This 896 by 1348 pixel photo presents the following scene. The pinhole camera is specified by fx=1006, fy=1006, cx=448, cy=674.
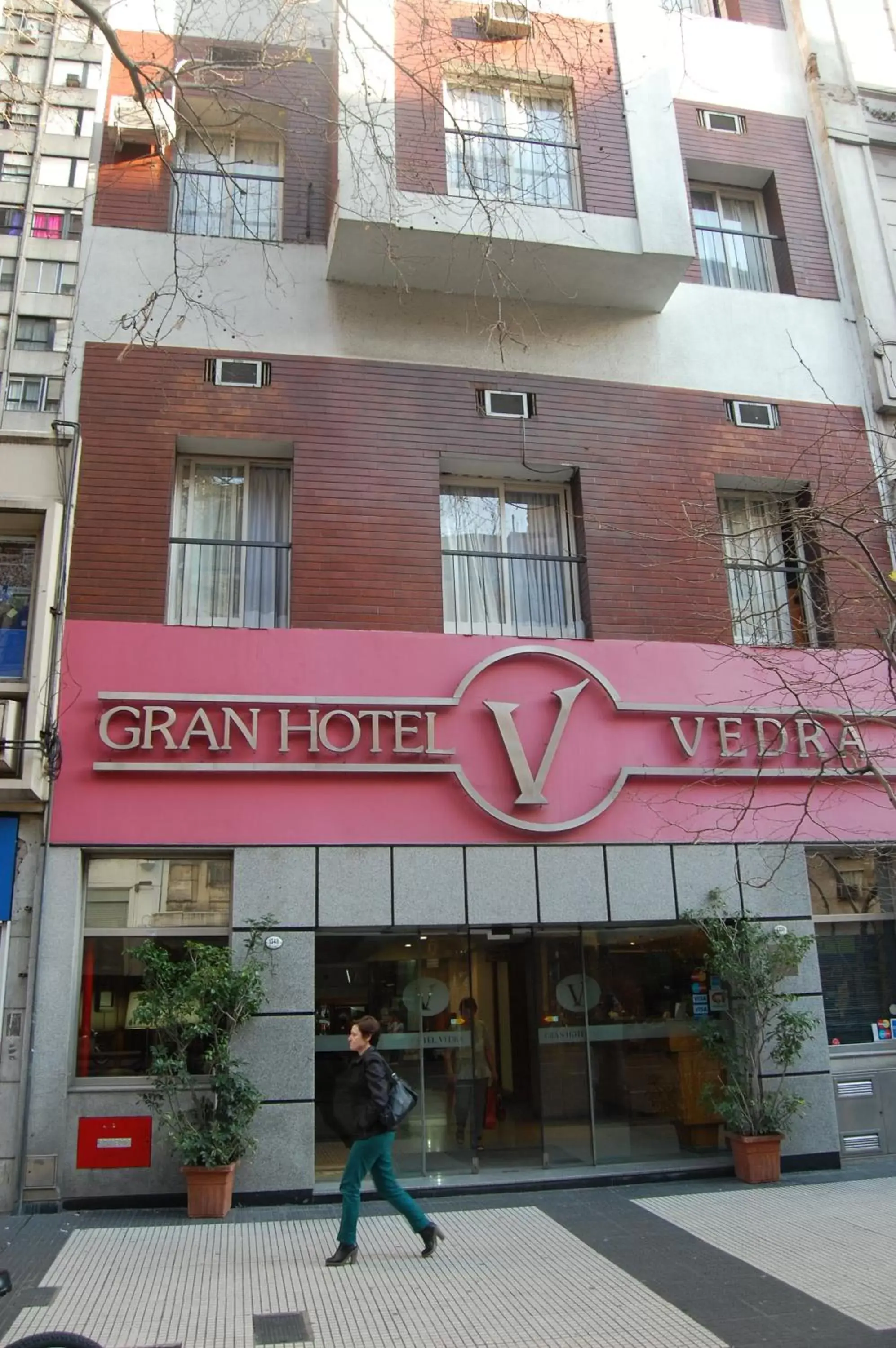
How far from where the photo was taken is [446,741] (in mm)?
10062

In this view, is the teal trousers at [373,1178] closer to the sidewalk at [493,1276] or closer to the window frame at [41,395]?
the sidewalk at [493,1276]

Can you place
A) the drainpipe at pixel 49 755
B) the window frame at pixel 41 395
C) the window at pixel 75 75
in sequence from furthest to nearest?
the window at pixel 75 75, the window frame at pixel 41 395, the drainpipe at pixel 49 755

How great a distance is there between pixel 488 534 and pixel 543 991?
16.5 ft

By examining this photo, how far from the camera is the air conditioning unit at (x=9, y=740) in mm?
8797

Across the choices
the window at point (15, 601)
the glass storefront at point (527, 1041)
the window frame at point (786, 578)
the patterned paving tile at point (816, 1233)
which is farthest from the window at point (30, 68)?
the patterned paving tile at point (816, 1233)

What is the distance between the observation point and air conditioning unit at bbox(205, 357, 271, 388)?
10.8 m

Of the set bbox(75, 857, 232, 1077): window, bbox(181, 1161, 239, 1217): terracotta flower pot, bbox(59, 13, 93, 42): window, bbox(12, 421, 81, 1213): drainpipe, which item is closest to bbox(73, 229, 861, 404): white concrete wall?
bbox(12, 421, 81, 1213): drainpipe

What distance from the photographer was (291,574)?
10461 mm

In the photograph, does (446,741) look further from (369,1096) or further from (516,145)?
(516,145)

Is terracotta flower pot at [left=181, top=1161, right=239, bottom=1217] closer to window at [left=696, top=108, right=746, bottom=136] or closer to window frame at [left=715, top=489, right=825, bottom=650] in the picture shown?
window frame at [left=715, top=489, right=825, bottom=650]

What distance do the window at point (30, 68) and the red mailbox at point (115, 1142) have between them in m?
10.9

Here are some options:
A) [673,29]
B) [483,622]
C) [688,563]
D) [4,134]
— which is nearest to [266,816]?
[483,622]

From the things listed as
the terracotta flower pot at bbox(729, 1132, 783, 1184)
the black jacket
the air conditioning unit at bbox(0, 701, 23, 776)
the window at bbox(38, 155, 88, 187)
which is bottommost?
the terracotta flower pot at bbox(729, 1132, 783, 1184)

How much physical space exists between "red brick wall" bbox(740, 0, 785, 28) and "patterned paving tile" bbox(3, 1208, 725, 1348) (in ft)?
49.8
